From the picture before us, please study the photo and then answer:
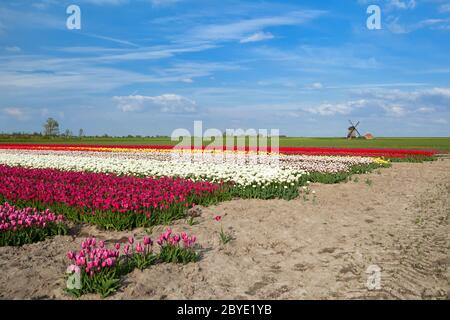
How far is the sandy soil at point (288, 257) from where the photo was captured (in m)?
5.87

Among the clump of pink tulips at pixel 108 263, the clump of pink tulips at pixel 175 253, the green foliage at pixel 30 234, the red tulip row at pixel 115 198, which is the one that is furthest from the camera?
the red tulip row at pixel 115 198

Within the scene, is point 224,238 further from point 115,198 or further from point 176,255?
point 115,198

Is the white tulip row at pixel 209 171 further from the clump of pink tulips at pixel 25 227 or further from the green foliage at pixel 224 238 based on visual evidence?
the clump of pink tulips at pixel 25 227

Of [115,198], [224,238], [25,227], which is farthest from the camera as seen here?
[115,198]

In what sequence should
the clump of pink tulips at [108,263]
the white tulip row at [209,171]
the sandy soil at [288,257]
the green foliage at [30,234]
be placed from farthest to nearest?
1. the white tulip row at [209,171]
2. the green foliage at [30,234]
3. the sandy soil at [288,257]
4. the clump of pink tulips at [108,263]

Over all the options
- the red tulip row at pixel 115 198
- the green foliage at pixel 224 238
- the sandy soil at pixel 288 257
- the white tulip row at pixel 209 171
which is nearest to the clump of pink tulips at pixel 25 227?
the sandy soil at pixel 288 257

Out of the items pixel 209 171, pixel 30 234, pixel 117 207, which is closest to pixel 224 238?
pixel 117 207

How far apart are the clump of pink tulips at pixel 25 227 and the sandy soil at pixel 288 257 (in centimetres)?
26

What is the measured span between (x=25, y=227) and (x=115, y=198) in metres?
2.02

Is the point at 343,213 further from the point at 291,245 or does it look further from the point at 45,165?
the point at 45,165

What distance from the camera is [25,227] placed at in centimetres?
817

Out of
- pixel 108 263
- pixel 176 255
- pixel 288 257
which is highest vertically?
pixel 108 263
